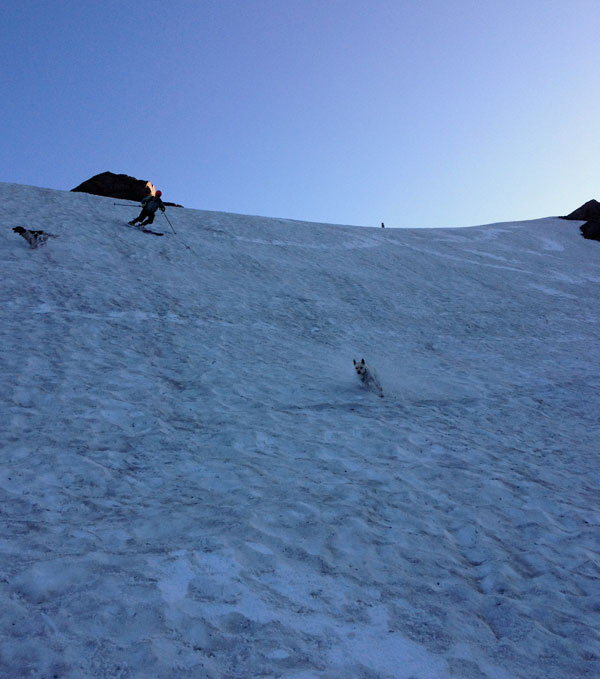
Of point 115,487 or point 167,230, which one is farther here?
point 167,230

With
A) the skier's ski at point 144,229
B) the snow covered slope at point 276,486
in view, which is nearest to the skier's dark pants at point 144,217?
the skier's ski at point 144,229

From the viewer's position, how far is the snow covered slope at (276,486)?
2887 mm

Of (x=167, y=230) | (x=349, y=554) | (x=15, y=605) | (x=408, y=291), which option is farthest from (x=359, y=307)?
(x=15, y=605)

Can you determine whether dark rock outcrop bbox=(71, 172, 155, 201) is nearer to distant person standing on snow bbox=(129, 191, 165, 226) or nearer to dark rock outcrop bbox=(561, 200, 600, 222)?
distant person standing on snow bbox=(129, 191, 165, 226)

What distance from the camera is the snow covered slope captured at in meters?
2.89

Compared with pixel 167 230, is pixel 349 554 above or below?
below

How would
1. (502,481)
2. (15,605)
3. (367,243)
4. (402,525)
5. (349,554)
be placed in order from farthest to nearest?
(367,243)
(502,481)
(402,525)
(349,554)
(15,605)

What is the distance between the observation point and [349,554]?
A: 3.84 meters

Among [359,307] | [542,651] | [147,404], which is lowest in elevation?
[542,651]

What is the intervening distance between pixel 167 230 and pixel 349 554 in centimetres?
1517

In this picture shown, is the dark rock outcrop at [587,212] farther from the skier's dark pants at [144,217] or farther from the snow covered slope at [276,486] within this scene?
the skier's dark pants at [144,217]

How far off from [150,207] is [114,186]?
1319 centimetres

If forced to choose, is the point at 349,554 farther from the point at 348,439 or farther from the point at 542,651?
the point at 348,439

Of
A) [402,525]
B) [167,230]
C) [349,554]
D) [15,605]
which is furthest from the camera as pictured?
[167,230]
